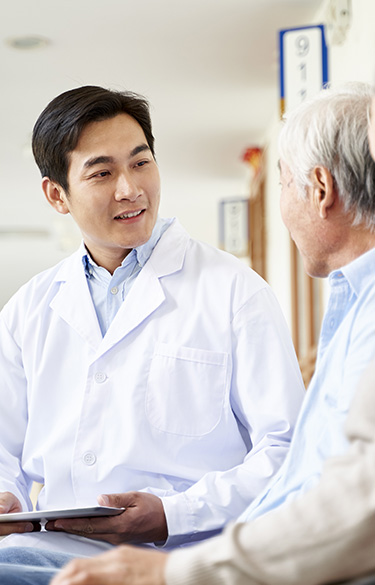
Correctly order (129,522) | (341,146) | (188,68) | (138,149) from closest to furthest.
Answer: (341,146) → (129,522) → (138,149) → (188,68)

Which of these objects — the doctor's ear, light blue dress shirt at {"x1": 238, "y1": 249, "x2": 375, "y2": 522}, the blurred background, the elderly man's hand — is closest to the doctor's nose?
the doctor's ear

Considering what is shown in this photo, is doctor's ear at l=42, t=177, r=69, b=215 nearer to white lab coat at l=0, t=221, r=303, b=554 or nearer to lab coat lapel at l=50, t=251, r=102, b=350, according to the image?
lab coat lapel at l=50, t=251, r=102, b=350

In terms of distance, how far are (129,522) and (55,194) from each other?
0.98 m

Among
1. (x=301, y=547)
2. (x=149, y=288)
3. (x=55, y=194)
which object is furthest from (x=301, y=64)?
(x=301, y=547)

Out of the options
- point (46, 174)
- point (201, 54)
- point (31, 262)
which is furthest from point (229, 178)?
point (46, 174)

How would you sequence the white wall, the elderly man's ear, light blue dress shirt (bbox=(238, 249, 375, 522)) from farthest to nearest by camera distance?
the white wall, the elderly man's ear, light blue dress shirt (bbox=(238, 249, 375, 522))

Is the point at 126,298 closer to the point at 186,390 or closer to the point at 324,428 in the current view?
the point at 186,390

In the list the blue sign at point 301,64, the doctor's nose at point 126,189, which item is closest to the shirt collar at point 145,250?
A: the doctor's nose at point 126,189

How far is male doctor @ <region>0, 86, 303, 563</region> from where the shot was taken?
170cm

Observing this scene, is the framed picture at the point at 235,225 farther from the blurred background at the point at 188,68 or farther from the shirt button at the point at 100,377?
the shirt button at the point at 100,377

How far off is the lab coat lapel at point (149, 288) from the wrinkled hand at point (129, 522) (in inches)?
15.1

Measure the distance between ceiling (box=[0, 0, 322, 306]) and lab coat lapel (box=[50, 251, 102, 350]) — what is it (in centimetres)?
332

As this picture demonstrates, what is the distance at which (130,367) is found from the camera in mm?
1872

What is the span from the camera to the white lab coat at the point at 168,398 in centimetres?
173
